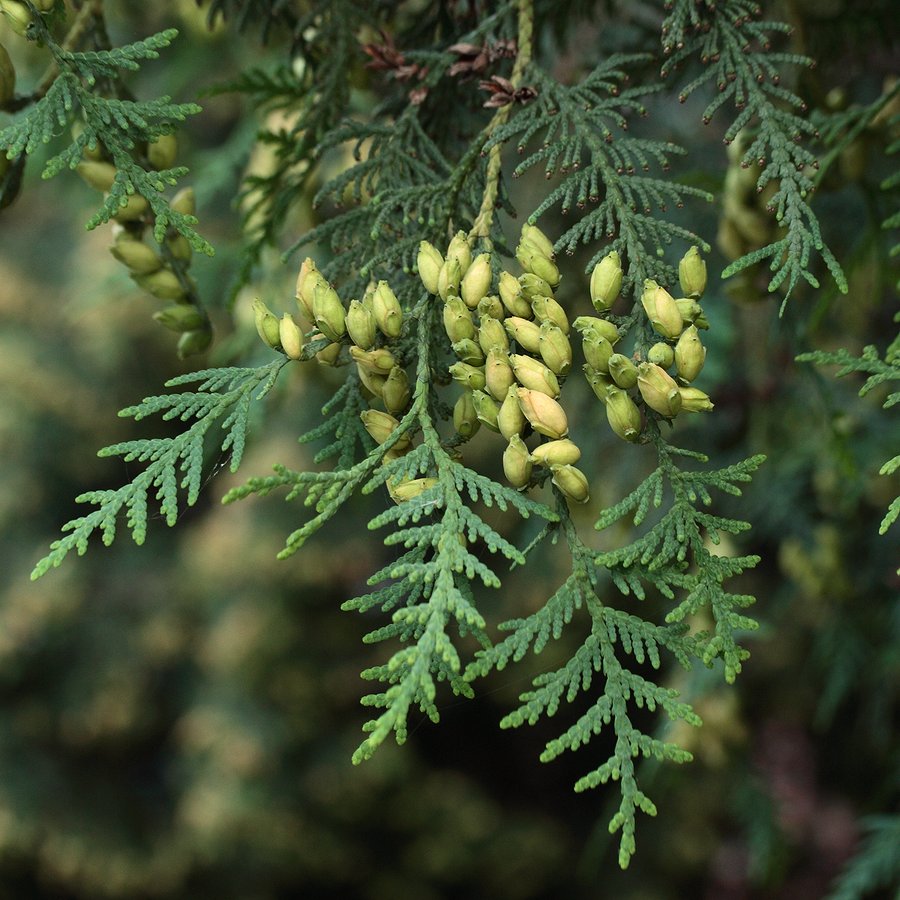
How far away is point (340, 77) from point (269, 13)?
166mm

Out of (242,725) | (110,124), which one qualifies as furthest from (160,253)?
(242,725)

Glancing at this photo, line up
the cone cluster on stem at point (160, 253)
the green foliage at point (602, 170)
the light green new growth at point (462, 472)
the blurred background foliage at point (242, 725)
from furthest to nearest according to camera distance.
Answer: the blurred background foliage at point (242, 725) → the cone cluster on stem at point (160, 253) → the green foliage at point (602, 170) → the light green new growth at point (462, 472)

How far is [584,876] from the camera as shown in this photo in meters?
3.87

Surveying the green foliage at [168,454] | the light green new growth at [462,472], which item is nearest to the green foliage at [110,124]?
the light green new growth at [462,472]

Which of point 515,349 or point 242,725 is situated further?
point 242,725

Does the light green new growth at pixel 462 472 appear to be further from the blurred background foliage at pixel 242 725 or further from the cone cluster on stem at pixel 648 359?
the blurred background foliage at pixel 242 725

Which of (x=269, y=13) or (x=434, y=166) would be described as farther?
(x=269, y=13)

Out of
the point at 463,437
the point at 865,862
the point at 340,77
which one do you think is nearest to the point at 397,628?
the point at 463,437

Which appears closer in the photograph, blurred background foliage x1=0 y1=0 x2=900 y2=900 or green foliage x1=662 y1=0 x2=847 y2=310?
green foliage x1=662 y1=0 x2=847 y2=310

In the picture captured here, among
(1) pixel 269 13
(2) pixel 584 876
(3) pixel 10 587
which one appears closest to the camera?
(1) pixel 269 13

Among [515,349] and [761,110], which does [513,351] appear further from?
[761,110]

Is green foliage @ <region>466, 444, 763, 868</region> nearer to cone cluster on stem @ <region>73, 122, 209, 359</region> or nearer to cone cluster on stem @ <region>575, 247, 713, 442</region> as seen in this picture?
cone cluster on stem @ <region>575, 247, 713, 442</region>

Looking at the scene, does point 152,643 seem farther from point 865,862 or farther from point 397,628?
point 397,628

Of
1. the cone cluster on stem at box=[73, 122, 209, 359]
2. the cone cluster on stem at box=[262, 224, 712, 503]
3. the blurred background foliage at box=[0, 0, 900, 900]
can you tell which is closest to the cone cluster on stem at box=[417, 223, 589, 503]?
the cone cluster on stem at box=[262, 224, 712, 503]
